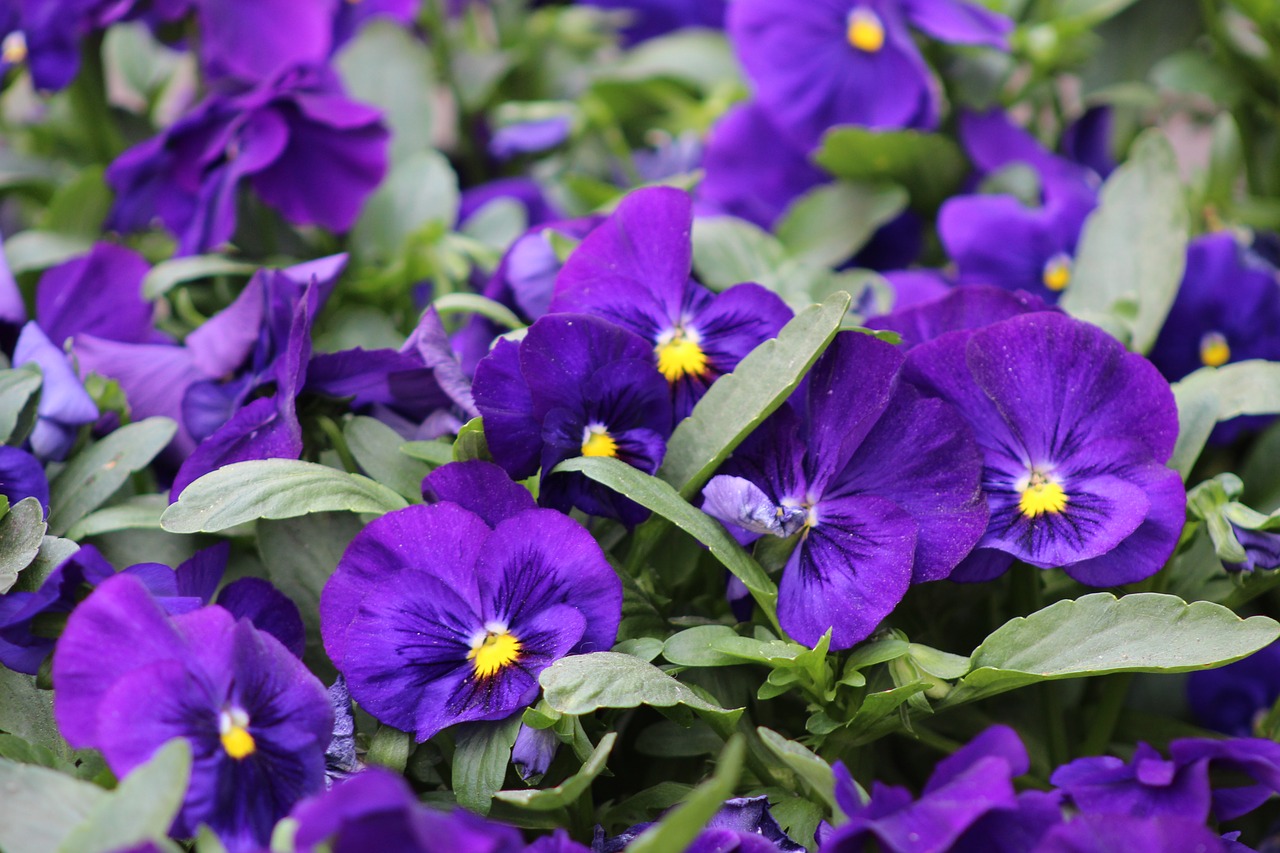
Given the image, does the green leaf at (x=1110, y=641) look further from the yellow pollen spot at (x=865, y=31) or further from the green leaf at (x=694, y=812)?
the yellow pollen spot at (x=865, y=31)

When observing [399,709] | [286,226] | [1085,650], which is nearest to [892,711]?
[1085,650]

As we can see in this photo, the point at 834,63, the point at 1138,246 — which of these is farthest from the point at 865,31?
the point at 1138,246

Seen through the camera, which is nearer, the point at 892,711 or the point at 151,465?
the point at 892,711

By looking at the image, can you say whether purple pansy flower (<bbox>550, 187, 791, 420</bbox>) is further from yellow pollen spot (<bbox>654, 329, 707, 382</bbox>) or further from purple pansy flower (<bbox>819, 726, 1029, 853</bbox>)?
purple pansy flower (<bbox>819, 726, 1029, 853</bbox>)

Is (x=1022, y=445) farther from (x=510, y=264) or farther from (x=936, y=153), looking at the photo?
(x=936, y=153)

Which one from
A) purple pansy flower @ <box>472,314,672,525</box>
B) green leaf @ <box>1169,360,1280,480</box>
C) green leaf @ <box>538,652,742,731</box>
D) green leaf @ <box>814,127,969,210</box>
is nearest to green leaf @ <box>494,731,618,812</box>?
green leaf @ <box>538,652,742,731</box>

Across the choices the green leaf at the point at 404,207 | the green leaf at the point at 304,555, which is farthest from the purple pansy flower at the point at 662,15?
the green leaf at the point at 304,555
